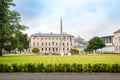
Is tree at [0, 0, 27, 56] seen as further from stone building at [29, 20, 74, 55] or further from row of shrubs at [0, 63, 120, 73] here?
stone building at [29, 20, 74, 55]

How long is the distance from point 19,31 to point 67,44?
98.6 m

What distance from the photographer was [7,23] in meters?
47.3

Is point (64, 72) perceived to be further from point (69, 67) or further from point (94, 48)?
point (94, 48)

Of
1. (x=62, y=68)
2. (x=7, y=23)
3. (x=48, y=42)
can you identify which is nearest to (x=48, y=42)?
(x=48, y=42)

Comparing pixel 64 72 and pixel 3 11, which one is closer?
pixel 64 72

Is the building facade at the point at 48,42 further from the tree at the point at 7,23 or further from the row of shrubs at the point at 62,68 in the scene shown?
the row of shrubs at the point at 62,68

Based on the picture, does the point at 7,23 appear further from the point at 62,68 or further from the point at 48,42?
the point at 48,42

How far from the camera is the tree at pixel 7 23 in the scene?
139 feet

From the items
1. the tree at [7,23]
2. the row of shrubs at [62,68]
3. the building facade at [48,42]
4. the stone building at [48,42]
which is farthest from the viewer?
the building facade at [48,42]

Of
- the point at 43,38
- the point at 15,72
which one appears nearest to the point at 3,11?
the point at 15,72

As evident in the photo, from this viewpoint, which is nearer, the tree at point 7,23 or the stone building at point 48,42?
the tree at point 7,23

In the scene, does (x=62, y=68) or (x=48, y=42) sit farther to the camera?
(x=48, y=42)

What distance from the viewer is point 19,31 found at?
215 ft

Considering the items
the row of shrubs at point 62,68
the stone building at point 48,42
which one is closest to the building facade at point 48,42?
the stone building at point 48,42
